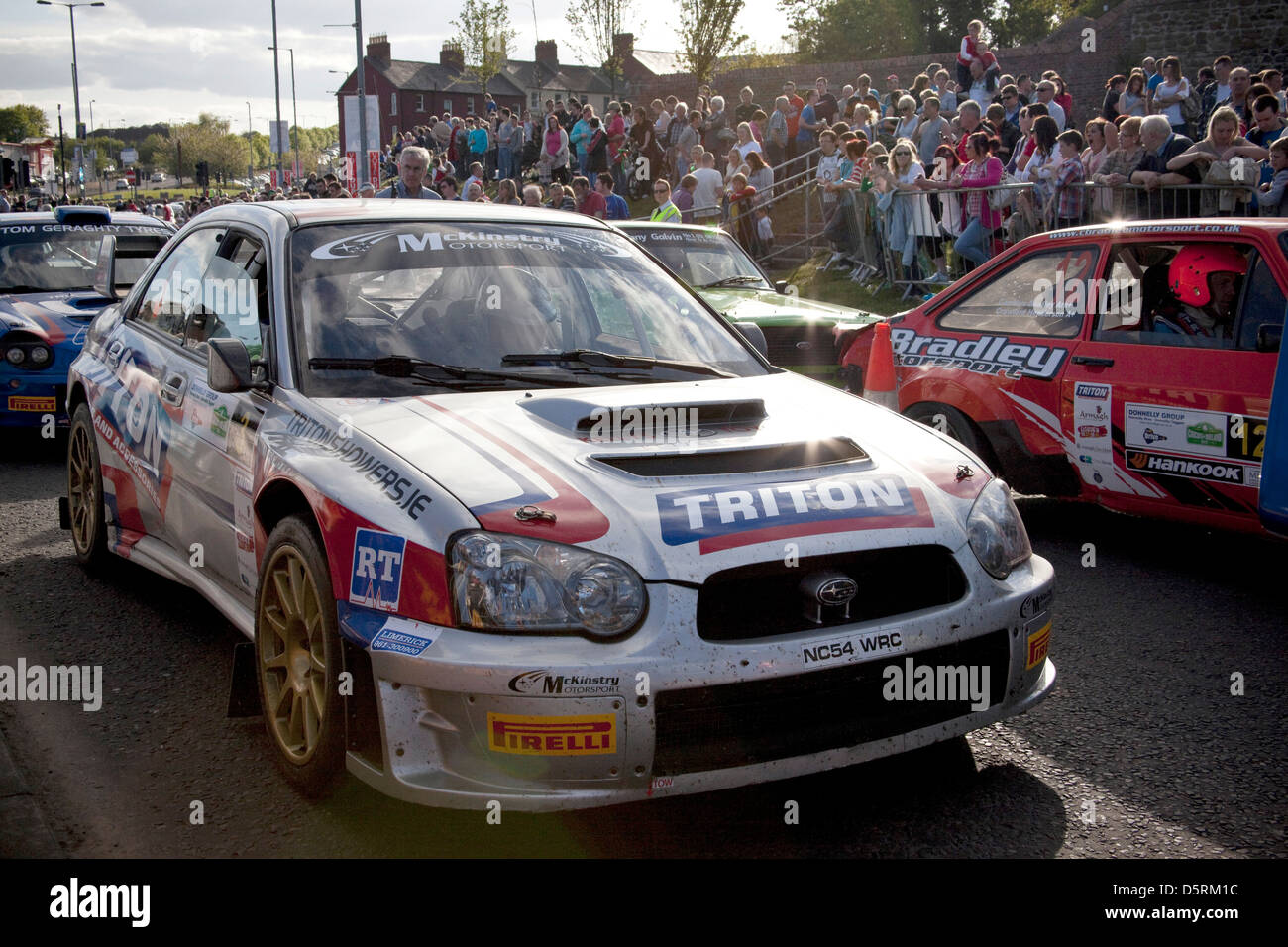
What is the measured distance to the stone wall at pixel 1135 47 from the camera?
86.3 feet

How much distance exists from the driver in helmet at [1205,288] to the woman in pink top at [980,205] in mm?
6709

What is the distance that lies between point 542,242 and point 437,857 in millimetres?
2259

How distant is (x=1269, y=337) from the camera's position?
5.18 metres

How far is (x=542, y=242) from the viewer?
177 inches

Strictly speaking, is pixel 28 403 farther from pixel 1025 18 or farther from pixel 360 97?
pixel 1025 18

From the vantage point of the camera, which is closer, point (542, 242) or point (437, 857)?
point (437, 857)

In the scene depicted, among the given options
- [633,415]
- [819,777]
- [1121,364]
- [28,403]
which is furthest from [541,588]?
[28,403]

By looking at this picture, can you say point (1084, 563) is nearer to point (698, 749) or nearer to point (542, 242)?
point (542, 242)

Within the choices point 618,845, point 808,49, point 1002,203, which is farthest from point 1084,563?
point 808,49

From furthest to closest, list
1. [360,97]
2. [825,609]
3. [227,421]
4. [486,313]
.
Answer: [360,97], [486,313], [227,421], [825,609]

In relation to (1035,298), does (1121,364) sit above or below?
below

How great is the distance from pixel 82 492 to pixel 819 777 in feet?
12.6

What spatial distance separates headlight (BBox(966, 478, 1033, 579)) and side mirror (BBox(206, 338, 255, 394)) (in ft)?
7.09
